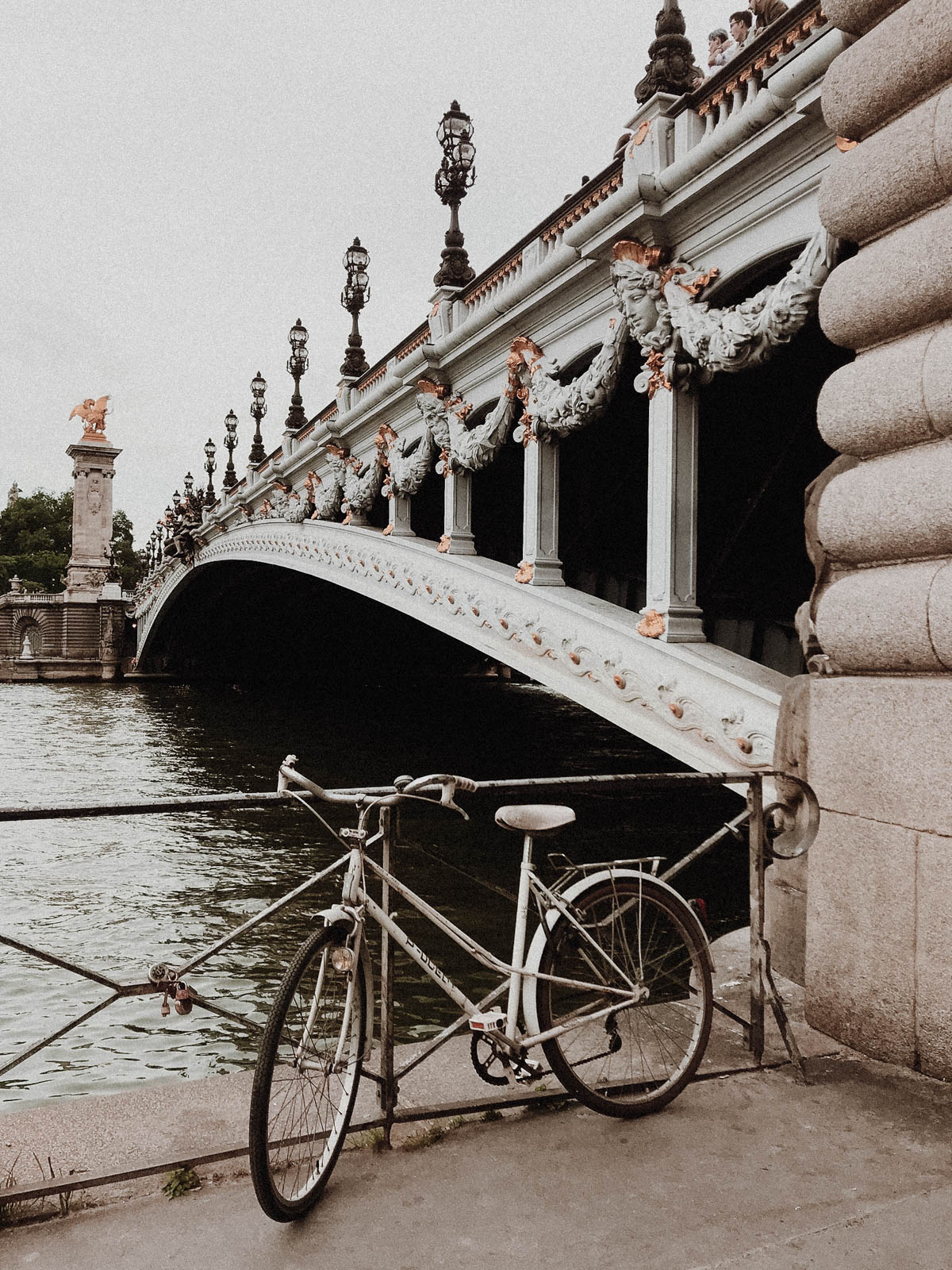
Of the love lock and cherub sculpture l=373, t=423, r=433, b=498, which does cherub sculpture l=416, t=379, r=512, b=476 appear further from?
the love lock

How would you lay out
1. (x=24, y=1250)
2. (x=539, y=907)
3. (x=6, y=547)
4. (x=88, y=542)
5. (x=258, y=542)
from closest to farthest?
(x=24, y=1250)
(x=539, y=907)
(x=258, y=542)
(x=88, y=542)
(x=6, y=547)

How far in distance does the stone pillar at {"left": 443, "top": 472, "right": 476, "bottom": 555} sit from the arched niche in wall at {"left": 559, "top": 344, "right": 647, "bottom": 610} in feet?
3.66

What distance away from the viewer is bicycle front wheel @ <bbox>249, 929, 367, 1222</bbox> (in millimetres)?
2291

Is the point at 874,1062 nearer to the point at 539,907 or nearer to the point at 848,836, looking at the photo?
the point at 848,836

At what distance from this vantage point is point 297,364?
75.6 ft

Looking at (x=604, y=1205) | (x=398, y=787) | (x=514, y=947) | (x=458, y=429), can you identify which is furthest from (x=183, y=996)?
(x=458, y=429)

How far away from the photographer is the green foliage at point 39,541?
7675 cm

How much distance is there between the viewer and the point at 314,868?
1055cm

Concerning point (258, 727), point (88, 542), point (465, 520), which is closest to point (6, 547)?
point (88, 542)

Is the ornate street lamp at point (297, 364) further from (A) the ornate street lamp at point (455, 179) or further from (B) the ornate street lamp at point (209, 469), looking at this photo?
(B) the ornate street lamp at point (209, 469)

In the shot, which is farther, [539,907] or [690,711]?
[690,711]

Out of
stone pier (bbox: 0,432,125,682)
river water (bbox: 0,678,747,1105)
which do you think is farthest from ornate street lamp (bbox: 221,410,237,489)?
river water (bbox: 0,678,747,1105)

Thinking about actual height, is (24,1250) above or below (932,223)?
below

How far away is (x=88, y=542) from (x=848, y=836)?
56196mm
